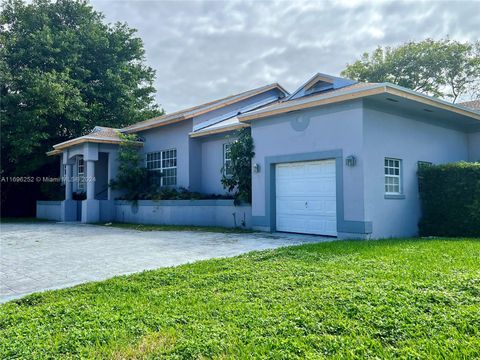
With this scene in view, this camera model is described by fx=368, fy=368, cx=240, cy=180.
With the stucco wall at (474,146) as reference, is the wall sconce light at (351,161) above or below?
below

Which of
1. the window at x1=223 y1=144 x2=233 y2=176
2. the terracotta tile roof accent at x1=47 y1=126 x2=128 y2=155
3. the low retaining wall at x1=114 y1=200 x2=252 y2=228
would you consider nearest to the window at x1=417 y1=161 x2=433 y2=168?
the low retaining wall at x1=114 y1=200 x2=252 y2=228

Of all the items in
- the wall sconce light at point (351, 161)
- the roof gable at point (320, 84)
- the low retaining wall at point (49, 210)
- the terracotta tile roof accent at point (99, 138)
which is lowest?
the low retaining wall at point (49, 210)

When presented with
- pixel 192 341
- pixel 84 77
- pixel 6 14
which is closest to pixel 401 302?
pixel 192 341

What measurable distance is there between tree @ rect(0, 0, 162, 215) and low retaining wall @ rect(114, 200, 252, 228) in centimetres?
864

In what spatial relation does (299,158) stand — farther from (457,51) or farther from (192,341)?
(457,51)

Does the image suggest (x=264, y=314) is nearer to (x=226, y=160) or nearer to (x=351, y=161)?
(x=351, y=161)

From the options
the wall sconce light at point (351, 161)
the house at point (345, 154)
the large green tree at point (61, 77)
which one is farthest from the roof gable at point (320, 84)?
the large green tree at point (61, 77)

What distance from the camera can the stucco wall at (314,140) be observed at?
9805 millimetres

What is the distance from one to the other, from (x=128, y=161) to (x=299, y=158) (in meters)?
9.62

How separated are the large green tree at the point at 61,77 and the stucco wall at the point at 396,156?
57.8ft

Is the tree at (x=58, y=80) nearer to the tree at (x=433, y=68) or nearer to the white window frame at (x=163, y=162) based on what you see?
the white window frame at (x=163, y=162)

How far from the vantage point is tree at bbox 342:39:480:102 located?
1116 inches

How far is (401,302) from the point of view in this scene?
4.11 m

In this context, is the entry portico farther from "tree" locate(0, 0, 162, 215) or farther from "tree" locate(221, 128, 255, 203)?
"tree" locate(221, 128, 255, 203)
